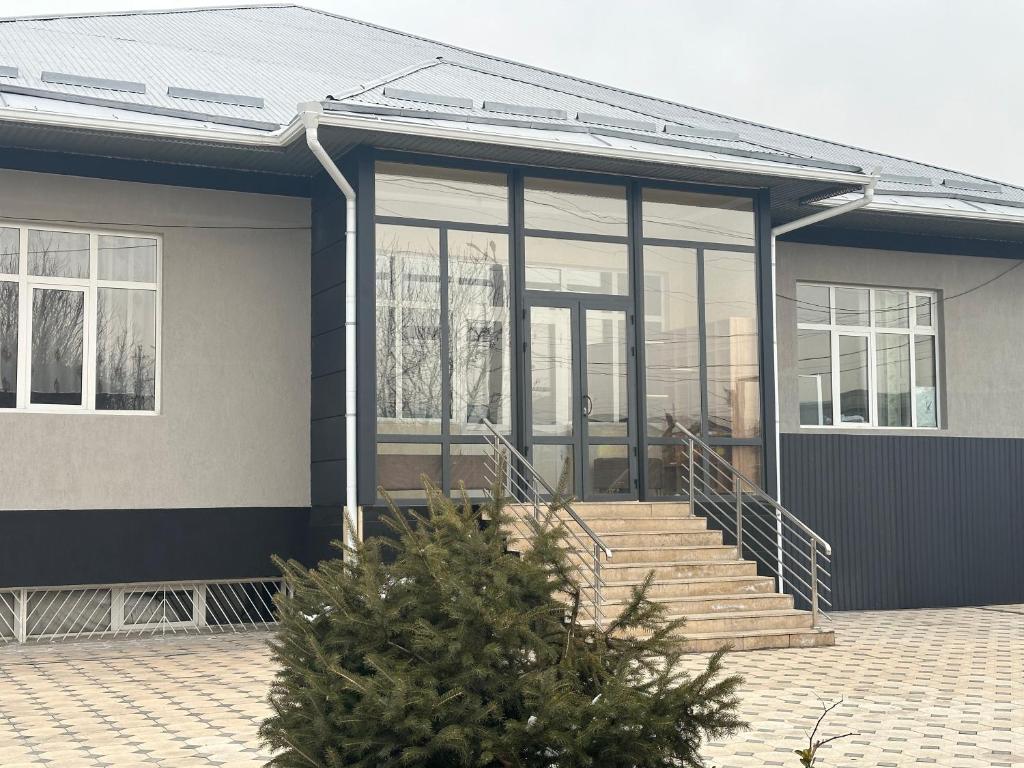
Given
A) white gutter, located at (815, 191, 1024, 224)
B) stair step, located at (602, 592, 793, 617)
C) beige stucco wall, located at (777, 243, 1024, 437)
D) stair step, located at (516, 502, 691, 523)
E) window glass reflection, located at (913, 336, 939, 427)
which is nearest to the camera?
stair step, located at (602, 592, 793, 617)

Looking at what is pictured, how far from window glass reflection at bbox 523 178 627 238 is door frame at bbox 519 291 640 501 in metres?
0.64

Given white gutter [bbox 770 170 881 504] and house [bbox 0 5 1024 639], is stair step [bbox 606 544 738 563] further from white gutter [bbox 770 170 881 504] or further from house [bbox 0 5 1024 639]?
white gutter [bbox 770 170 881 504]

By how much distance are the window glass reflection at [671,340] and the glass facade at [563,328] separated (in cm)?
1

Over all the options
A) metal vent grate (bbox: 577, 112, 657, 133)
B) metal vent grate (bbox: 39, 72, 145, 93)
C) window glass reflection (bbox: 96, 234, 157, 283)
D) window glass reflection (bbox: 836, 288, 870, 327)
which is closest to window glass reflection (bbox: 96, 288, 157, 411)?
window glass reflection (bbox: 96, 234, 157, 283)

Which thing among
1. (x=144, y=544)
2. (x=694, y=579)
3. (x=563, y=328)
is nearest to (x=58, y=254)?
(x=144, y=544)

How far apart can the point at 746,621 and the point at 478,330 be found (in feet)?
11.3

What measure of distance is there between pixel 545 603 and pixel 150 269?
8.42 metres

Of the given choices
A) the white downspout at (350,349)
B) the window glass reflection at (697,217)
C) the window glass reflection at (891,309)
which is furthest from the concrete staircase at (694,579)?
the window glass reflection at (891,309)

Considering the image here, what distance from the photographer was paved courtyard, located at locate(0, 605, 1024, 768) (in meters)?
6.13

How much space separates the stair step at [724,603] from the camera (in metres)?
10.4

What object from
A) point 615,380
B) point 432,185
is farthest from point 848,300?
point 432,185

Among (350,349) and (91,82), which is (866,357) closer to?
(350,349)

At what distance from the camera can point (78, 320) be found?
1127cm

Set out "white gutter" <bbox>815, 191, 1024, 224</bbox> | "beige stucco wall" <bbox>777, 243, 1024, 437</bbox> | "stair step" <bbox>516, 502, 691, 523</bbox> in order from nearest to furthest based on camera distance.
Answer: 1. "stair step" <bbox>516, 502, 691, 523</bbox>
2. "white gutter" <bbox>815, 191, 1024, 224</bbox>
3. "beige stucco wall" <bbox>777, 243, 1024, 437</bbox>
